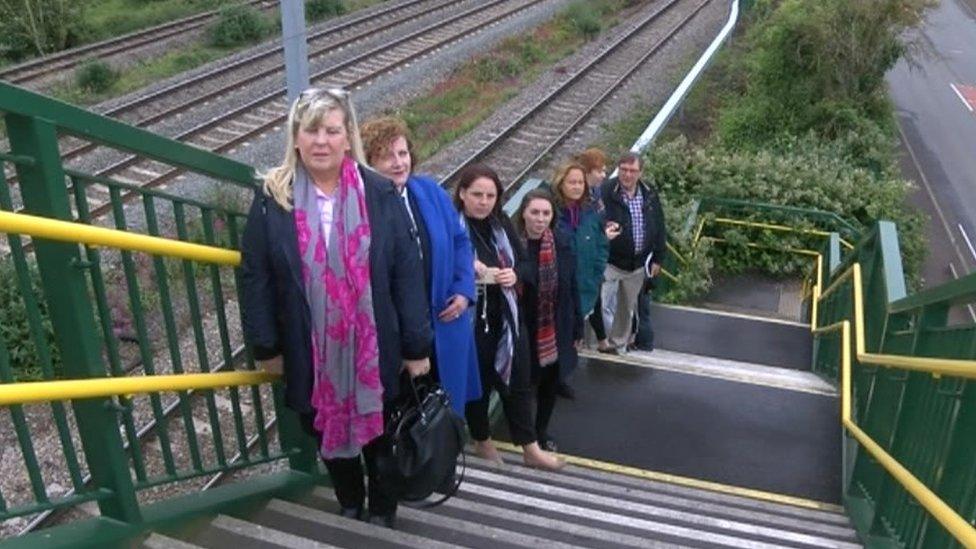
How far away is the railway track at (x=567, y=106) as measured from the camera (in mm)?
13945

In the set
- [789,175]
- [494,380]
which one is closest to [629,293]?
[494,380]

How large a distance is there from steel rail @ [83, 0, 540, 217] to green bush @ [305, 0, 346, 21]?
3.07 metres

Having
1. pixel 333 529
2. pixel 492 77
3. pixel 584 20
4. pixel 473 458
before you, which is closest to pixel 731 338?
pixel 473 458

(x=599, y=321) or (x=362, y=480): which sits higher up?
(x=362, y=480)

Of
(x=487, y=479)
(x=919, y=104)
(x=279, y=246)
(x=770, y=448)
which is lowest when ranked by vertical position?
(x=919, y=104)

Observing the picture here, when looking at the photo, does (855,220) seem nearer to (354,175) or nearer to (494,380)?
(494,380)

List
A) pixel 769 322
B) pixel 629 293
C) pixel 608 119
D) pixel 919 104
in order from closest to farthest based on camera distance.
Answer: pixel 629 293, pixel 769 322, pixel 608 119, pixel 919 104

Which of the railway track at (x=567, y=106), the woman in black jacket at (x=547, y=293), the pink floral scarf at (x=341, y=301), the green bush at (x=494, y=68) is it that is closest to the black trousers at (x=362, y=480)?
the pink floral scarf at (x=341, y=301)

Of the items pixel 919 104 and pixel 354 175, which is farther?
pixel 919 104

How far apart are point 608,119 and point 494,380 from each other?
12866 mm

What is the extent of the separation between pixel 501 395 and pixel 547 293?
0.56 meters

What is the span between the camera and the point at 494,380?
4.40m

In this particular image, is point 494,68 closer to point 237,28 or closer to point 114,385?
point 237,28

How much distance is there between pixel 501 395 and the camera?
15.1ft
